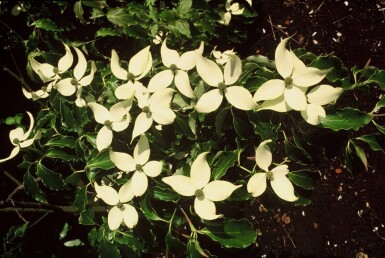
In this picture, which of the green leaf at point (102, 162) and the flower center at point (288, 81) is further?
the green leaf at point (102, 162)

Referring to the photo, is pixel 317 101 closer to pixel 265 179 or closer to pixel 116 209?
pixel 265 179

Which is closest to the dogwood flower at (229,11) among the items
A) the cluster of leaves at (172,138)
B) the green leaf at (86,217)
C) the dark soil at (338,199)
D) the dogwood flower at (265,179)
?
the cluster of leaves at (172,138)

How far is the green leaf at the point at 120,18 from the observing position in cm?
104

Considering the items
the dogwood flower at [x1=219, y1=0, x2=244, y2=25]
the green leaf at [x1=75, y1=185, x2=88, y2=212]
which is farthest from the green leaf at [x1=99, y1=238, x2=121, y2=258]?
the dogwood flower at [x1=219, y1=0, x2=244, y2=25]

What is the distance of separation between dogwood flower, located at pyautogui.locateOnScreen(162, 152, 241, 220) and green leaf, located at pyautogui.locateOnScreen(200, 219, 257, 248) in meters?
0.12

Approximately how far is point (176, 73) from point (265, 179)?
1.03ft

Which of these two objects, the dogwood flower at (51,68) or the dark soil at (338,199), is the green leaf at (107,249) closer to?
the dogwood flower at (51,68)

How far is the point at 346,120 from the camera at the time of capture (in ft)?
2.81

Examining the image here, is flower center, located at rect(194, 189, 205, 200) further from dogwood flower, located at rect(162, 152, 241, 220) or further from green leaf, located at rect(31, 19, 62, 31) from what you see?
green leaf, located at rect(31, 19, 62, 31)

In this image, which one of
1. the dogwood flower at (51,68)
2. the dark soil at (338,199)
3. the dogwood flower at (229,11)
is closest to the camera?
the dogwood flower at (51,68)

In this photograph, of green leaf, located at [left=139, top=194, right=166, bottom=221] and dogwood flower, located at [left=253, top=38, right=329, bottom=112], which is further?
green leaf, located at [left=139, top=194, right=166, bottom=221]

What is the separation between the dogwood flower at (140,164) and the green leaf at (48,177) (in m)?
0.28

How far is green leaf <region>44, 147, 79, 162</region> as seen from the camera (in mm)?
1028

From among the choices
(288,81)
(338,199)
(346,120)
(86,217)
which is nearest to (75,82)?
(86,217)
